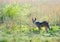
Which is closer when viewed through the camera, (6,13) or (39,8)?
(6,13)

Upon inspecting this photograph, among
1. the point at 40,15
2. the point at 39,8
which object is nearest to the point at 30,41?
the point at 40,15

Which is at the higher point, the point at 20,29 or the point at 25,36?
the point at 20,29

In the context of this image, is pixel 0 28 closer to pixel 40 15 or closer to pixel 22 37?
pixel 22 37

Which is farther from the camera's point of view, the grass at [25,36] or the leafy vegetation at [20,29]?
the leafy vegetation at [20,29]

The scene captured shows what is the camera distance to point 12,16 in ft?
31.0

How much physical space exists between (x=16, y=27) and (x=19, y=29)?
0.19 metres

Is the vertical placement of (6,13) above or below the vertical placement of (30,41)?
above

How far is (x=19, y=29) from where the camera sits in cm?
905

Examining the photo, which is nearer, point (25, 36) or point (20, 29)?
point (25, 36)

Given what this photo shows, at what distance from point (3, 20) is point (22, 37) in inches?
80.9

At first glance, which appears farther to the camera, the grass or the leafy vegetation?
the leafy vegetation

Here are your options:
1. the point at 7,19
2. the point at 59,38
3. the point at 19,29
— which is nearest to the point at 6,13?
the point at 7,19

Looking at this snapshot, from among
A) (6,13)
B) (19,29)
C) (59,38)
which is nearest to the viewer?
(59,38)

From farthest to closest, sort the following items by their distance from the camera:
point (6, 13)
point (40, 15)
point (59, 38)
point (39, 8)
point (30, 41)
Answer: point (39, 8)
point (40, 15)
point (6, 13)
point (59, 38)
point (30, 41)
